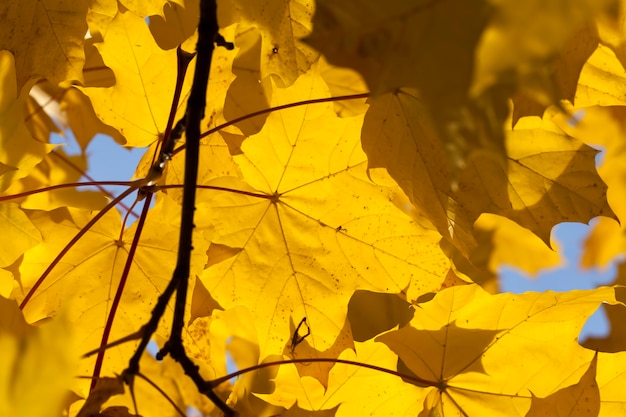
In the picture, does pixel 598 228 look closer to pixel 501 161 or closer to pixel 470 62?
pixel 501 161

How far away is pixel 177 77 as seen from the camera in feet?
3.76

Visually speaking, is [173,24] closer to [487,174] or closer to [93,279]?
[93,279]

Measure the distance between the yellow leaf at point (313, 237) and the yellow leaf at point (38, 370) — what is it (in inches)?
21.3

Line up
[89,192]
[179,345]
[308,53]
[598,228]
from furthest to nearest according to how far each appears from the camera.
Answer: [598,228] < [89,192] < [308,53] < [179,345]

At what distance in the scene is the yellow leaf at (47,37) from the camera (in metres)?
1.06

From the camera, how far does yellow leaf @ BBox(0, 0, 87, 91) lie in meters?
1.06

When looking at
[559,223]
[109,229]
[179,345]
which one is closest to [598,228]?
[559,223]

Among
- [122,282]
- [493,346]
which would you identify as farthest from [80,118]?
[493,346]

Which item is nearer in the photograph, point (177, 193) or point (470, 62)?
point (470, 62)

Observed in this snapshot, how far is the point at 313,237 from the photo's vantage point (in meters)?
1.17

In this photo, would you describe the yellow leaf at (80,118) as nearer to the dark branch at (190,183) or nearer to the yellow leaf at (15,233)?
the yellow leaf at (15,233)

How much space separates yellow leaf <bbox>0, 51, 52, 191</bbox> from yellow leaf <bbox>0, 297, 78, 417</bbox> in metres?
0.60

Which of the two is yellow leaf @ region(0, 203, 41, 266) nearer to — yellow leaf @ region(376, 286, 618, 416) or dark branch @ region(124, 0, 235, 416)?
dark branch @ region(124, 0, 235, 416)

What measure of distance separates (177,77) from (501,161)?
543mm
